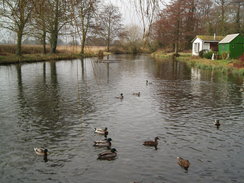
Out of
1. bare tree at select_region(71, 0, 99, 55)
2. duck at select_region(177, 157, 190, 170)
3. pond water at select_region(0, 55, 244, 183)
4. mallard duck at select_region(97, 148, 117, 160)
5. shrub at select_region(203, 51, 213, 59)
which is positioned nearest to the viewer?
bare tree at select_region(71, 0, 99, 55)

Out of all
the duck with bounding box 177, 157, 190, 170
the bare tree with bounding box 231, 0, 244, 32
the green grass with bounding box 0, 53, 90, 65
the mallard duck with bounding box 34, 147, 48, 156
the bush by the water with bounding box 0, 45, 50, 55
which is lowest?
the duck with bounding box 177, 157, 190, 170

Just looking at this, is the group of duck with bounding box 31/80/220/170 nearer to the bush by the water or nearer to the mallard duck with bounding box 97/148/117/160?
the mallard duck with bounding box 97/148/117/160

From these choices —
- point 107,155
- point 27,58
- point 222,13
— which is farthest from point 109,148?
point 222,13

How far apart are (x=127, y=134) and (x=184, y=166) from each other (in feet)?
13.6

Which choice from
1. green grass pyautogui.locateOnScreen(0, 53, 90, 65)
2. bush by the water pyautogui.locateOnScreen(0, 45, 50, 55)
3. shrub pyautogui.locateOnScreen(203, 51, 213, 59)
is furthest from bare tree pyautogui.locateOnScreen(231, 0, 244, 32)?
bush by the water pyautogui.locateOnScreen(0, 45, 50, 55)

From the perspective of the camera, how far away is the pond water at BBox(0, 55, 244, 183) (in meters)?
10.1

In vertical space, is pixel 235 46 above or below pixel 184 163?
above

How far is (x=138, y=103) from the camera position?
69.4 feet

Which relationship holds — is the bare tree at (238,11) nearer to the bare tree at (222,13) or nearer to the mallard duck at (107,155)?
the bare tree at (222,13)

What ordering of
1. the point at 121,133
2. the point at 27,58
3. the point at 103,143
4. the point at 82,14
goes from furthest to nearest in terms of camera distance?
the point at 27,58, the point at 121,133, the point at 103,143, the point at 82,14

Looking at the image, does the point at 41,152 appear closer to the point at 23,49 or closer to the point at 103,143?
the point at 103,143

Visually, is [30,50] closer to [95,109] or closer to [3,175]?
[95,109]

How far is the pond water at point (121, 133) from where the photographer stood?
10148mm

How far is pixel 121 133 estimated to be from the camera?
1423 centimetres
